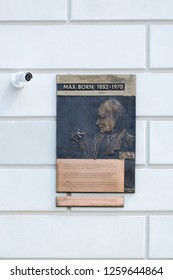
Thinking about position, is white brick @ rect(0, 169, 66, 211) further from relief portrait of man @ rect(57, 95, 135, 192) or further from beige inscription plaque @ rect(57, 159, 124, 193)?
relief portrait of man @ rect(57, 95, 135, 192)

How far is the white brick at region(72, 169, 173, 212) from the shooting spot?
13.1 feet

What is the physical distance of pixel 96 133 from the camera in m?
3.99

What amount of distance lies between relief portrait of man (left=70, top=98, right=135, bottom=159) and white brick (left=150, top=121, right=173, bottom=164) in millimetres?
167

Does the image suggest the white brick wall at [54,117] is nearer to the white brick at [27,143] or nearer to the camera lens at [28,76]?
the white brick at [27,143]

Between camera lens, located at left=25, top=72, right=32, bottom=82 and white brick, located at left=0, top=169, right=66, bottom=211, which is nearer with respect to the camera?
camera lens, located at left=25, top=72, right=32, bottom=82
